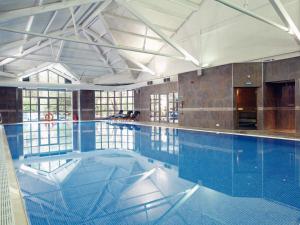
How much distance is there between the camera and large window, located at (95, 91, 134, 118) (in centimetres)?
2138

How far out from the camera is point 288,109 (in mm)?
9961

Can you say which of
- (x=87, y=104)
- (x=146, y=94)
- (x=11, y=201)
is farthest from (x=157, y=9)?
(x=87, y=104)

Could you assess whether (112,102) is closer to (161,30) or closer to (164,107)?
(164,107)

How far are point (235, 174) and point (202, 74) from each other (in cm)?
822

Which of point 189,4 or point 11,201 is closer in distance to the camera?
point 11,201

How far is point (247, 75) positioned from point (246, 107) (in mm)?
1359

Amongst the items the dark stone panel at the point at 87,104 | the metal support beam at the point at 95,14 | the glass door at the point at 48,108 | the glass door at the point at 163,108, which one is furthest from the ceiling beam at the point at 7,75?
the glass door at the point at 163,108

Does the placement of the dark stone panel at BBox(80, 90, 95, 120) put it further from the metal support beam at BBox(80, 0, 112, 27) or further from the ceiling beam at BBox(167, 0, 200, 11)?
the ceiling beam at BBox(167, 0, 200, 11)

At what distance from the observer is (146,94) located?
710 inches

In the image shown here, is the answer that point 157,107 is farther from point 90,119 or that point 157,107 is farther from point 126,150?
point 126,150

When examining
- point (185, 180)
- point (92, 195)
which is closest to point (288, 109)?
point (185, 180)

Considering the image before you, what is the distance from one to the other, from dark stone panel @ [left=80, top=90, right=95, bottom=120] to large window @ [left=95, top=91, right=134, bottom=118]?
464 mm

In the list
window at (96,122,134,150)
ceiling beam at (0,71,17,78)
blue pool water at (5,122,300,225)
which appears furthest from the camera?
ceiling beam at (0,71,17,78)

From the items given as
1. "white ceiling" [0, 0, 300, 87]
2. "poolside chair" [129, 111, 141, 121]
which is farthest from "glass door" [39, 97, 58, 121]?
"poolside chair" [129, 111, 141, 121]
